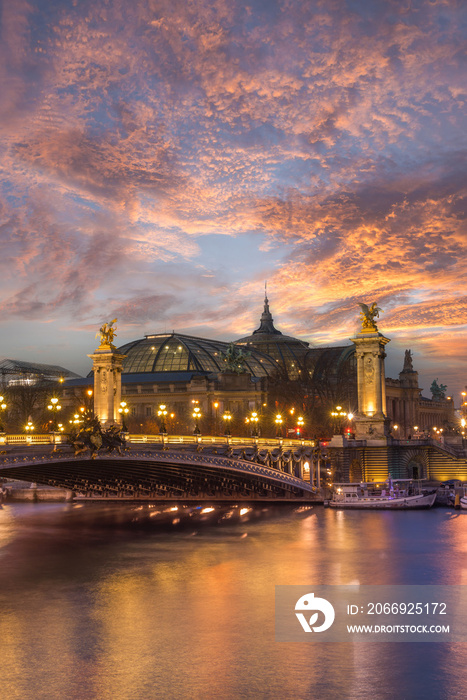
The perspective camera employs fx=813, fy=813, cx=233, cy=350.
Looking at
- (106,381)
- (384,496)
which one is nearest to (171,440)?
(106,381)

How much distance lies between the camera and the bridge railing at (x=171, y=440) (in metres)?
53.1

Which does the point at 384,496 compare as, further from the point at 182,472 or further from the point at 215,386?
the point at 215,386

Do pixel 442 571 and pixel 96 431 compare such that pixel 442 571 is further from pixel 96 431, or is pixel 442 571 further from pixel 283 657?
pixel 96 431

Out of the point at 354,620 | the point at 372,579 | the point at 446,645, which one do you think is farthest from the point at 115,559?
the point at 446,645

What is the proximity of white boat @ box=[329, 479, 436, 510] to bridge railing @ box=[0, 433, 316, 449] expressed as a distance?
682 cm

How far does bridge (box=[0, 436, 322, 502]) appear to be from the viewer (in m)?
57.8

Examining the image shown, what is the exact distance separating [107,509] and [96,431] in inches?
1237

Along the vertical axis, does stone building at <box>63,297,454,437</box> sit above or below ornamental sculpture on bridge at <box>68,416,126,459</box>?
above

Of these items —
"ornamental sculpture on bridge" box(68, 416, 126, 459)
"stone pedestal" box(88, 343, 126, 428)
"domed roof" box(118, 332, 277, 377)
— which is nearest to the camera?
"ornamental sculpture on bridge" box(68, 416, 126, 459)

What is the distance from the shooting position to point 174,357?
591 ft

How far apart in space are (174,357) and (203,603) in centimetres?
14248

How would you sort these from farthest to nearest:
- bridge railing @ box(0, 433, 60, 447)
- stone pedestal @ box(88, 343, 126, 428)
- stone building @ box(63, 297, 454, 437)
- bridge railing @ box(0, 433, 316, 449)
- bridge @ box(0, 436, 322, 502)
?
stone building @ box(63, 297, 454, 437) → stone pedestal @ box(88, 343, 126, 428) → bridge @ box(0, 436, 322, 502) → bridge railing @ box(0, 433, 316, 449) → bridge railing @ box(0, 433, 60, 447)

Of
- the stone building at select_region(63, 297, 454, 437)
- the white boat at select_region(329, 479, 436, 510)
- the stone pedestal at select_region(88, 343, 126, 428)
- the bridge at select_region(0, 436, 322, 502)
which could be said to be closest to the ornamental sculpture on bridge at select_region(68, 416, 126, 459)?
the bridge at select_region(0, 436, 322, 502)

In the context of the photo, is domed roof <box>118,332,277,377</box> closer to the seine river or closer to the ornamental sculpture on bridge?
the seine river
